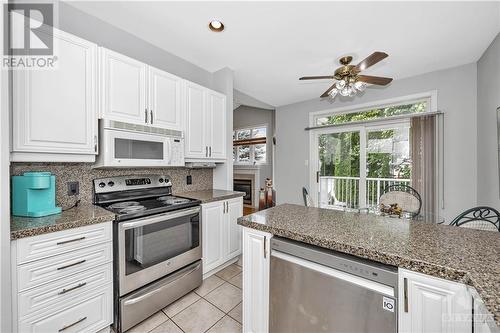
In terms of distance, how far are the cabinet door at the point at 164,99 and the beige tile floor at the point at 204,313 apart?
1.76 m

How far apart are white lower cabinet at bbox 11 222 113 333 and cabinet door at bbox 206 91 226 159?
5.04 feet

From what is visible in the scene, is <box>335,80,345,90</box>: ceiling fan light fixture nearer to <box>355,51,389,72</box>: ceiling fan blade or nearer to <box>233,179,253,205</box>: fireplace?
<box>355,51,389,72</box>: ceiling fan blade

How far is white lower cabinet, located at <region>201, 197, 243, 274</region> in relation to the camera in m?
2.27

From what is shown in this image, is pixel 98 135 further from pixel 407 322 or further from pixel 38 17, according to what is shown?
pixel 407 322

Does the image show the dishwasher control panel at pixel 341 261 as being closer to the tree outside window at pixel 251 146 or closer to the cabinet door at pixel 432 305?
the cabinet door at pixel 432 305

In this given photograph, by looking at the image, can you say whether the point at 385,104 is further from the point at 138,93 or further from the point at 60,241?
the point at 60,241

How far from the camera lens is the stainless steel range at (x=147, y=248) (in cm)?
157

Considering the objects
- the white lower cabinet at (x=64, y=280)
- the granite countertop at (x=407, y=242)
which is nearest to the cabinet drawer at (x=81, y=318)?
the white lower cabinet at (x=64, y=280)

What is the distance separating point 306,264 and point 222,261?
5.39 feet

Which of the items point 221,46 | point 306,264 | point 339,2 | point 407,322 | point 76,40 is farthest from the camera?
point 221,46

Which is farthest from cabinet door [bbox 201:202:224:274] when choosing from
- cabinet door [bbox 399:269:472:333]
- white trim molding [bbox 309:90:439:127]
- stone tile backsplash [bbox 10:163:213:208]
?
white trim molding [bbox 309:90:439:127]

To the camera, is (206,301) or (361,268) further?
(206,301)

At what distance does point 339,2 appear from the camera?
1766 millimetres

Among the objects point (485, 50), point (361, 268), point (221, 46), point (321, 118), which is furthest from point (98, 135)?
point (485, 50)
